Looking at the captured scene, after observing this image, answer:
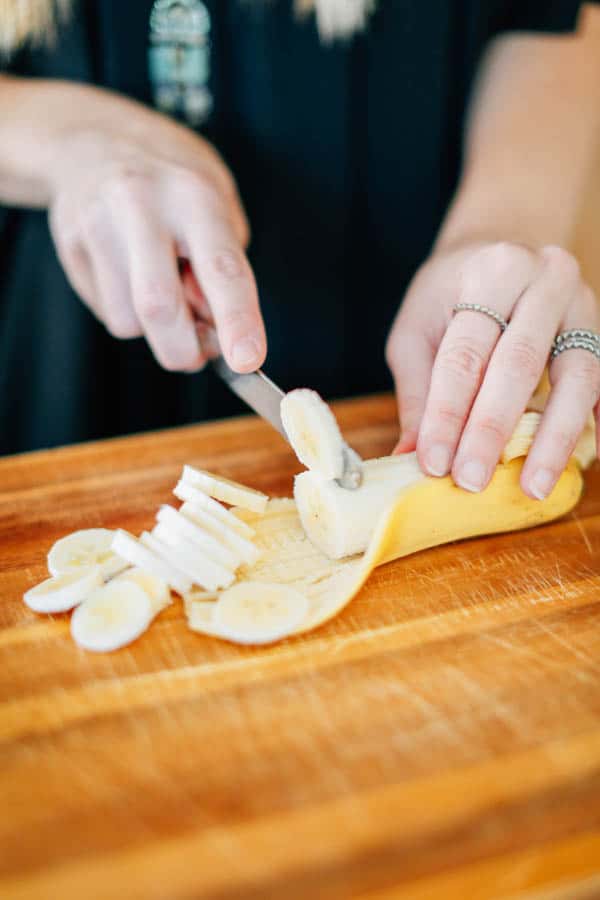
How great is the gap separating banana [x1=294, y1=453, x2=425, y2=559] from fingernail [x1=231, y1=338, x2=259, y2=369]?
0.22m

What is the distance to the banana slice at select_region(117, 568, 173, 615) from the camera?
3.92 ft

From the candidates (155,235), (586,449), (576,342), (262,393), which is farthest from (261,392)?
(586,449)

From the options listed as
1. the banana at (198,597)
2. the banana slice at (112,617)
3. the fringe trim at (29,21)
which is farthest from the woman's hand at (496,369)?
the fringe trim at (29,21)

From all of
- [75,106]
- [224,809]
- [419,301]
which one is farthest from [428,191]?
[224,809]

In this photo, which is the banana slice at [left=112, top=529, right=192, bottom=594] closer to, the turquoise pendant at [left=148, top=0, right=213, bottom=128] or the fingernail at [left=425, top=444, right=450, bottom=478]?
the fingernail at [left=425, top=444, right=450, bottom=478]

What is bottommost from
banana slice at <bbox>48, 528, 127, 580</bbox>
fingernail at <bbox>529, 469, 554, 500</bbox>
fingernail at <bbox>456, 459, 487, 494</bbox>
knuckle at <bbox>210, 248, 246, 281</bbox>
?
banana slice at <bbox>48, 528, 127, 580</bbox>

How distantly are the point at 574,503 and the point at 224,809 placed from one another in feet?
2.90

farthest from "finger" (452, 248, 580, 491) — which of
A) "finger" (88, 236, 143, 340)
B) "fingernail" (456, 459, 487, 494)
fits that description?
"finger" (88, 236, 143, 340)

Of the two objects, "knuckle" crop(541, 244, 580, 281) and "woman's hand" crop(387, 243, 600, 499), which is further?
"knuckle" crop(541, 244, 580, 281)

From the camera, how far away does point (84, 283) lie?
63.9 inches

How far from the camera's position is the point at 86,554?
1.32 meters

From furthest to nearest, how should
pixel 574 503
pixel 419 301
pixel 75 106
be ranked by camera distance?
pixel 75 106
pixel 419 301
pixel 574 503

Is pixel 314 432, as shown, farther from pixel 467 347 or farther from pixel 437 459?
pixel 467 347

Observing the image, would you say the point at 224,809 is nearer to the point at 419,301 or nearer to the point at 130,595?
the point at 130,595
